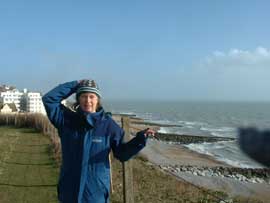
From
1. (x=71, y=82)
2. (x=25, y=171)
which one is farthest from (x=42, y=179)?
(x=71, y=82)

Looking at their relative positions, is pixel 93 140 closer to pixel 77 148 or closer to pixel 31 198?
pixel 77 148

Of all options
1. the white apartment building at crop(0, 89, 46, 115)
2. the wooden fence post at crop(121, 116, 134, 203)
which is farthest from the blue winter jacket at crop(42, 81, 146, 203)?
the white apartment building at crop(0, 89, 46, 115)

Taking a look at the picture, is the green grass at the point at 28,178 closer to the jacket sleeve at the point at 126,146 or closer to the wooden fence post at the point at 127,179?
the wooden fence post at the point at 127,179

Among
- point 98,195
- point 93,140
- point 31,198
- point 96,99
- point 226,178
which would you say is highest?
point 96,99

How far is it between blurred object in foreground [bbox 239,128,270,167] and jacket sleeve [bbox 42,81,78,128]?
110 inches

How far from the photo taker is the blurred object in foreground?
2.21 feet

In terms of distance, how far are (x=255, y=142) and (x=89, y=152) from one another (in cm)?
258

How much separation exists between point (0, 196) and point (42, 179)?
1903 millimetres

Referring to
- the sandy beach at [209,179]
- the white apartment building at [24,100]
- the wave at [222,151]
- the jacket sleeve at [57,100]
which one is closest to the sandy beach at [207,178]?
the sandy beach at [209,179]

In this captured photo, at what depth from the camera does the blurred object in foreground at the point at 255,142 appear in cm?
67

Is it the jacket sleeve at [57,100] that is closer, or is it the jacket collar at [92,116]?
the jacket collar at [92,116]

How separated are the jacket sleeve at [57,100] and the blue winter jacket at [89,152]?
0.11 metres

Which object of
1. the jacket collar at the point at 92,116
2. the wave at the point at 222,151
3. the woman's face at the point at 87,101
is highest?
the woman's face at the point at 87,101

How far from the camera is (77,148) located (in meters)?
3.18
